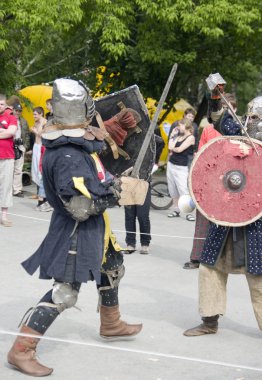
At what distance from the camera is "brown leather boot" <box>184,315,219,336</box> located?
5.55m

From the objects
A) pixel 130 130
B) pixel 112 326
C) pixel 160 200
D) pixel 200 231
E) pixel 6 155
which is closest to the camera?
pixel 112 326

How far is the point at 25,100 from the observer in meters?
14.6

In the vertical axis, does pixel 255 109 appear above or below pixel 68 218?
above

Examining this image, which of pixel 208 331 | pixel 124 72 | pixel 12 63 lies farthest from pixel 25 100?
pixel 208 331

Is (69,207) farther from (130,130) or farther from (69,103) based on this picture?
(130,130)

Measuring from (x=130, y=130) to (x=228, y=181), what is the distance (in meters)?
0.76

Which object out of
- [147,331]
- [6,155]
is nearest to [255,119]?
[147,331]

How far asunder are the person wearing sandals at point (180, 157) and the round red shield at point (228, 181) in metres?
5.28

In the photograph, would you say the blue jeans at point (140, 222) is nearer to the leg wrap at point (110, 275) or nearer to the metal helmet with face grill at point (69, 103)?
the leg wrap at point (110, 275)

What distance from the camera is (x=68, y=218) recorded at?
479 centimetres

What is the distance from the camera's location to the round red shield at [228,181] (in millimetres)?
5176

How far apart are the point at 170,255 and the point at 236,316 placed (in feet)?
7.85

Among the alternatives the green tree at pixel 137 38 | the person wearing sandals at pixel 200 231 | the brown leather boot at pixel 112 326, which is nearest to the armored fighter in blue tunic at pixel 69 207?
the brown leather boot at pixel 112 326

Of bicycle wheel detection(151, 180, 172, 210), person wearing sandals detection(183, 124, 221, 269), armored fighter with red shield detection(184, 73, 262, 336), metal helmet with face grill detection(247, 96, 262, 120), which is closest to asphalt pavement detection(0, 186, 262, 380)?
person wearing sandals detection(183, 124, 221, 269)
